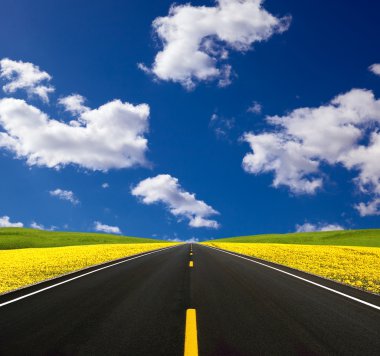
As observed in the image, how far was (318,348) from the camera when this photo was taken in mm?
5012

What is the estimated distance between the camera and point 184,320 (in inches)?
254

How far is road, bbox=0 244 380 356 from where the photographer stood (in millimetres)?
5020

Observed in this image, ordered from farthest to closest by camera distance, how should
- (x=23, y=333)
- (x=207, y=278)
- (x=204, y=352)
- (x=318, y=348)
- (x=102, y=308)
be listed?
(x=207, y=278) → (x=102, y=308) → (x=23, y=333) → (x=318, y=348) → (x=204, y=352)

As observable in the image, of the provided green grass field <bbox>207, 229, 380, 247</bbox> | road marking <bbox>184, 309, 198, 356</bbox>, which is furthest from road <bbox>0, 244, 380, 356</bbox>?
green grass field <bbox>207, 229, 380, 247</bbox>

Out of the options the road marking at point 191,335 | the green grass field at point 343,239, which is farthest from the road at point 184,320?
the green grass field at point 343,239

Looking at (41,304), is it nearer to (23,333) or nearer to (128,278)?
(23,333)

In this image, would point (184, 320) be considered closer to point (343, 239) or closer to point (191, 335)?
point (191, 335)

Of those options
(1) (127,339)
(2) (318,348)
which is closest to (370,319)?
(2) (318,348)

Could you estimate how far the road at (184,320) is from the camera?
16.5 ft

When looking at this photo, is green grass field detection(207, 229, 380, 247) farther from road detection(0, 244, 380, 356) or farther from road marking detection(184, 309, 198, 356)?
road marking detection(184, 309, 198, 356)

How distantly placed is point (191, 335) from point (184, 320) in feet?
3.34

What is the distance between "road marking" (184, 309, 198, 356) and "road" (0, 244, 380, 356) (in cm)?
9

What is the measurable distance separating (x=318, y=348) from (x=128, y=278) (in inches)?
A: 336

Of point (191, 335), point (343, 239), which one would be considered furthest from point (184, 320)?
point (343, 239)
